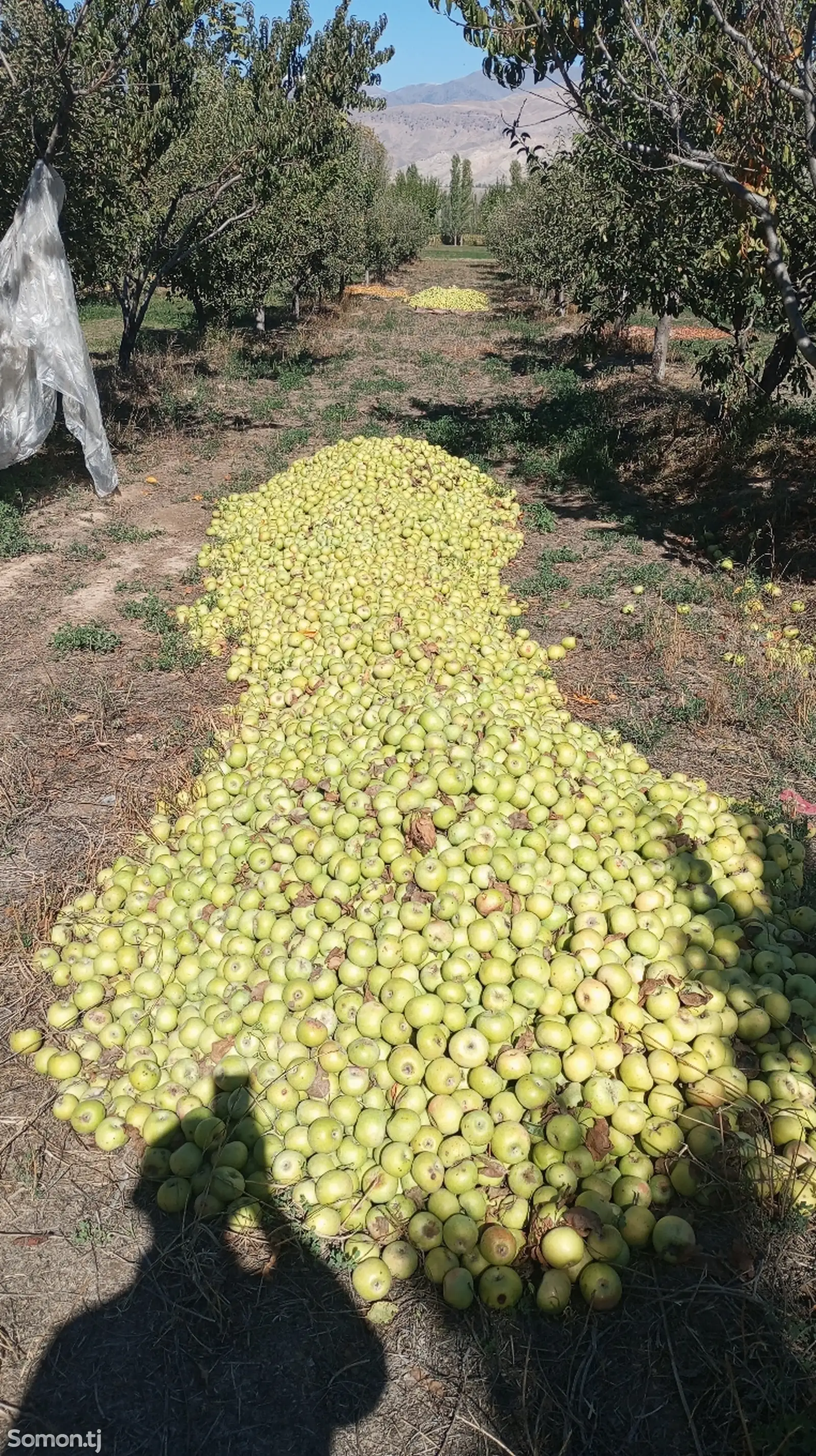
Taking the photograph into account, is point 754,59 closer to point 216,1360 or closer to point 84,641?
point 84,641

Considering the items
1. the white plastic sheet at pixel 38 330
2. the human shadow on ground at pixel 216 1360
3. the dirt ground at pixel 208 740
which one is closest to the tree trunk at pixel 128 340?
the dirt ground at pixel 208 740

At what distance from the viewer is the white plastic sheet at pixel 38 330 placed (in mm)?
9562

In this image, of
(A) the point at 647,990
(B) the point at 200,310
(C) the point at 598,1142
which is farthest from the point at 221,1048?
(B) the point at 200,310

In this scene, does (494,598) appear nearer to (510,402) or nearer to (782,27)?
(782,27)

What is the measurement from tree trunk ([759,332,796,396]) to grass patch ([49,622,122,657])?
30.6 feet

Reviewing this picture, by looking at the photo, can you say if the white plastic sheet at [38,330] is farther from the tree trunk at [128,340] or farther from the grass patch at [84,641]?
the tree trunk at [128,340]

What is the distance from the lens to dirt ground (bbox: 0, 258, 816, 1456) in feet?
8.61

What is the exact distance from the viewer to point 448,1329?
2855 millimetres

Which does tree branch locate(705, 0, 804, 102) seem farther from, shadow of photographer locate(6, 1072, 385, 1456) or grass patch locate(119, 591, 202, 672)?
shadow of photographer locate(6, 1072, 385, 1456)

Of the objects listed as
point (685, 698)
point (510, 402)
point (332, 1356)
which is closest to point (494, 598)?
point (685, 698)

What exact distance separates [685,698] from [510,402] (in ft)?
42.0

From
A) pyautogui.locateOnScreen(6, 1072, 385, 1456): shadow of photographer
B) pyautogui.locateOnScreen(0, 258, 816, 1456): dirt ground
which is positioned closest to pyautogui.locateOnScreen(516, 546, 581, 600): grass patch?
pyautogui.locateOnScreen(0, 258, 816, 1456): dirt ground

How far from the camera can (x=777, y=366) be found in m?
11.1

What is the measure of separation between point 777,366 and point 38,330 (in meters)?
9.89
